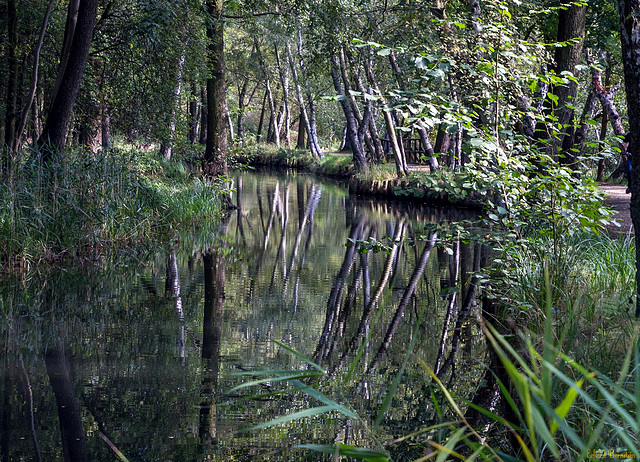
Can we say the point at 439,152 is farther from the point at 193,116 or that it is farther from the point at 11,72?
the point at 193,116

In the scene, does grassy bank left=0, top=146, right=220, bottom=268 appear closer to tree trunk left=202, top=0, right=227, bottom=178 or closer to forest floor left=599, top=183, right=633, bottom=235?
tree trunk left=202, top=0, right=227, bottom=178

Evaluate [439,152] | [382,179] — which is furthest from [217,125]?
[439,152]

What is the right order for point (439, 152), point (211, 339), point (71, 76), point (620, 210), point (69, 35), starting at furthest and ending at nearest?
point (620, 210) → point (69, 35) → point (71, 76) → point (439, 152) → point (211, 339)

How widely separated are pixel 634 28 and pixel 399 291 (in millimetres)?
4510

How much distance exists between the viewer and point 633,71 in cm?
343

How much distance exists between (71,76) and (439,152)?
20.2 feet

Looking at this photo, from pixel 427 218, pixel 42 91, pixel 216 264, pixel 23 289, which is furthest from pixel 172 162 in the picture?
pixel 23 289

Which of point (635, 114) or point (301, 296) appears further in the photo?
point (301, 296)

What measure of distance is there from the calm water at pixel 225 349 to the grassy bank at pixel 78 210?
0.58m

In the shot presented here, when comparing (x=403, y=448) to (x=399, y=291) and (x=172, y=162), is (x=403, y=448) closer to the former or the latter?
(x=399, y=291)

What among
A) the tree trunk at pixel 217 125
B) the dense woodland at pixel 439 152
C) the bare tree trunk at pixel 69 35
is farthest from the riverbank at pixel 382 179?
the bare tree trunk at pixel 69 35

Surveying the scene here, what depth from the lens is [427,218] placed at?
15.0m

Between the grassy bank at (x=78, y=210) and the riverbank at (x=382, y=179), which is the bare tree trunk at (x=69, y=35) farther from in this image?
the riverbank at (x=382, y=179)

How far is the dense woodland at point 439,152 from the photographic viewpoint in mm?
3297
